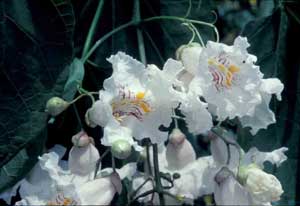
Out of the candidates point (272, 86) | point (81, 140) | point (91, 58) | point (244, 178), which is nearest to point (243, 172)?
point (244, 178)

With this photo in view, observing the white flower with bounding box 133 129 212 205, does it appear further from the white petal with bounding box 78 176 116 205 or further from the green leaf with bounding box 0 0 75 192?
the green leaf with bounding box 0 0 75 192

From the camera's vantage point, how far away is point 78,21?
46.9 inches

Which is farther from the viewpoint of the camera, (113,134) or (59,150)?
(59,150)

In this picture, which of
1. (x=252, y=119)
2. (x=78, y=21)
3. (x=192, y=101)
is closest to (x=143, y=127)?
(x=192, y=101)

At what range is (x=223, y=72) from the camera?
3.37 feet

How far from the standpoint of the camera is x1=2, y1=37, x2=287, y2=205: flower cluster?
94 cm

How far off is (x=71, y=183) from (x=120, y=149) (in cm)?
12

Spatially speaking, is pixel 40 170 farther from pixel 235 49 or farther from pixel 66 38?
pixel 235 49

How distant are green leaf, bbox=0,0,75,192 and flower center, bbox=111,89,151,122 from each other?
0.08 m

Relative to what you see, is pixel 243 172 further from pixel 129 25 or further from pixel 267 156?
pixel 129 25

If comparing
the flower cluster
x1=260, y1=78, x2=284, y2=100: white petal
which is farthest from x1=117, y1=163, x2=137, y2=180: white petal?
x1=260, y1=78, x2=284, y2=100: white petal

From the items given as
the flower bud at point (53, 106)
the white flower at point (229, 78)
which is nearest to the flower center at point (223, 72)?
the white flower at point (229, 78)

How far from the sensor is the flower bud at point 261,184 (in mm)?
1001

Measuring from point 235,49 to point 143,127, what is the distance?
0.16m
